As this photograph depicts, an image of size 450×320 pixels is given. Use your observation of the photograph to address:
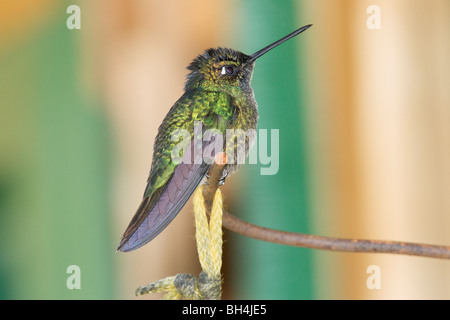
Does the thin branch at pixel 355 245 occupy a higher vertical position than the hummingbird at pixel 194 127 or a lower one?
lower

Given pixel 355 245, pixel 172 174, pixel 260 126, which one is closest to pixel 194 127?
pixel 172 174

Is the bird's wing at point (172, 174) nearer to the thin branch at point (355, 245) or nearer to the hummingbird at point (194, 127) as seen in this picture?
the hummingbird at point (194, 127)

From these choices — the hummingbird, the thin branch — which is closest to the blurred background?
the hummingbird

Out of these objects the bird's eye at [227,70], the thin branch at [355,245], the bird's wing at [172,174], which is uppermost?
the bird's eye at [227,70]

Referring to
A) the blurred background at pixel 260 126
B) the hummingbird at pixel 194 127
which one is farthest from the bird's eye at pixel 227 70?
the blurred background at pixel 260 126

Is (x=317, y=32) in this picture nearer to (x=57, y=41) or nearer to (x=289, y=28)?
(x=289, y=28)

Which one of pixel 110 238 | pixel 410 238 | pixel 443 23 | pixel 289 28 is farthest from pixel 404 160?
pixel 110 238
